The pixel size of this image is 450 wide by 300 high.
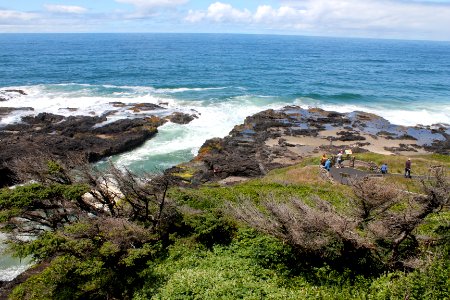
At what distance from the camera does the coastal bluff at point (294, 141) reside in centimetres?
3170

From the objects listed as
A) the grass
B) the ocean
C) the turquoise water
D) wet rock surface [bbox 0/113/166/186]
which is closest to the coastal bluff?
the ocean

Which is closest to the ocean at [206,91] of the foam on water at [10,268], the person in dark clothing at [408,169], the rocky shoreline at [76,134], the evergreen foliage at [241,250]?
the rocky shoreline at [76,134]

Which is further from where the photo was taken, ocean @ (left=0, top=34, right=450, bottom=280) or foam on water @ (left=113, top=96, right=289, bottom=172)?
ocean @ (left=0, top=34, right=450, bottom=280)

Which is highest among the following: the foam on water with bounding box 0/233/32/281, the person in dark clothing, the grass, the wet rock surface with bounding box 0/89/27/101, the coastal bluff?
the wet rock surface with bounding box 0/89/27/101

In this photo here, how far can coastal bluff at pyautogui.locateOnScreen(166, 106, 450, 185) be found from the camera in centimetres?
3170

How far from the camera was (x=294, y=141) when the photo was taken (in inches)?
1588

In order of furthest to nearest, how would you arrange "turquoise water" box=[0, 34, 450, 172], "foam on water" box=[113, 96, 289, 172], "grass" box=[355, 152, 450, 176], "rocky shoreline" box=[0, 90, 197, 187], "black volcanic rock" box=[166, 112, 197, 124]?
1. "black volcanic rock" box=[166, 112, 197, 124]
2. "turquoise water" box=[0, 34, 450, 172]
3. "foam on water" box=[113, 96, 289, 172]
4. "rocky shoreline" box=[0, 90, 197, 187]
5. "grass" box=[355, 152, 450, 176]

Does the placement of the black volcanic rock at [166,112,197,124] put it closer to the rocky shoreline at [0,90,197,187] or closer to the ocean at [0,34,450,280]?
the rocky shoreline at [0,90,197,187]

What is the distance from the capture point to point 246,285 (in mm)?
12016

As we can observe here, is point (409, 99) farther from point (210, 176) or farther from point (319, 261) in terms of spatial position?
point (319, 261)

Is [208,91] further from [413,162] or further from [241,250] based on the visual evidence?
[241,250]

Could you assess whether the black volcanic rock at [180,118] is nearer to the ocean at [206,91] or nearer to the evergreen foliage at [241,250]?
the ocean at [206,91]

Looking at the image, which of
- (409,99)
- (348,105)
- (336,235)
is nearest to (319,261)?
(336,235)

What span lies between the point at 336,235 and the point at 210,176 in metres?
18.0
